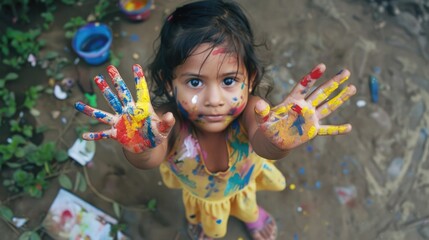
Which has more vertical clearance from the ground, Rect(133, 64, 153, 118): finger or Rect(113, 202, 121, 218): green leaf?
Rect(133, 64, 153, 118): finger

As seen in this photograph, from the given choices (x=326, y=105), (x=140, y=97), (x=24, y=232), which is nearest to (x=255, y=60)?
(x=326, y=105)

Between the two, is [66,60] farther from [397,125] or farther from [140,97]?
[397,125]

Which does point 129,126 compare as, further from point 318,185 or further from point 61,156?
point 318,185

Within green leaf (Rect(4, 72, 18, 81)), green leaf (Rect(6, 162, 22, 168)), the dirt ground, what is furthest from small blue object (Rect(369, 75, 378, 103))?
green leaf (Rect(4, 72, 18, 81))

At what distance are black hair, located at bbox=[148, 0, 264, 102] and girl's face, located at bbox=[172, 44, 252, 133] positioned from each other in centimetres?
3

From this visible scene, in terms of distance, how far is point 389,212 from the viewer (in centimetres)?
254

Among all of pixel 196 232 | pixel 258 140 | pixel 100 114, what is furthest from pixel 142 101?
pixel 196 232

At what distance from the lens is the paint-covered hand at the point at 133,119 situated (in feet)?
4.27

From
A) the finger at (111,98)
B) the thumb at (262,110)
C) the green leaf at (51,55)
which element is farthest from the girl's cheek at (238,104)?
the green leaf at (51,55)

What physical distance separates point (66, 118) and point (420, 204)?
2.39 meters

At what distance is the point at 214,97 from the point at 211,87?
40 mm

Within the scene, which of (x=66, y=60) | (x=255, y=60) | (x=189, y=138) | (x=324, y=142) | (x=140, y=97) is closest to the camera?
(x=140, y=97)

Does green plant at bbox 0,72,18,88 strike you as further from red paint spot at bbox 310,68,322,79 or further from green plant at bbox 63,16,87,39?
red paint spot at bbox 310,68,322,79

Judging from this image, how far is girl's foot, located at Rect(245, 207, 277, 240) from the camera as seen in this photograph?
2.40m
